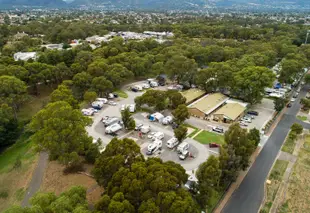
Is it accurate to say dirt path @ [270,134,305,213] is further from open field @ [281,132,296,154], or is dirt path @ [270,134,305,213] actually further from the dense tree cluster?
the dense tree cluster

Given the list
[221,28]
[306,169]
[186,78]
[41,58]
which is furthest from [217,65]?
[221,28]

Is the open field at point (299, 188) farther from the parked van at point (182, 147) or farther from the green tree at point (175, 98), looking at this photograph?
the green tree at point (175, 98)

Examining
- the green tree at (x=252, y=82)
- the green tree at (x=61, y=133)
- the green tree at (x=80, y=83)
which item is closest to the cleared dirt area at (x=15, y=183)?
the green tree at (x=61, y=133)

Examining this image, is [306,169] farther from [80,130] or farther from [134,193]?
[80,130]

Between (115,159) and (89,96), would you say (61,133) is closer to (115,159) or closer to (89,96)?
(115,159)

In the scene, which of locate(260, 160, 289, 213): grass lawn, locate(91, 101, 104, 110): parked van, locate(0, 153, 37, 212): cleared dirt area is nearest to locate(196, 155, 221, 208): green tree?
locate(260, 160, 289, 213): grass lawn

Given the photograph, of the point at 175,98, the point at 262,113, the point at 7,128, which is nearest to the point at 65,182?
the point at 7,128

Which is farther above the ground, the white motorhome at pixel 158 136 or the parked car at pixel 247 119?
the white motorhome at pixel 158 136
